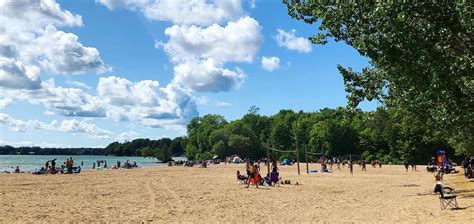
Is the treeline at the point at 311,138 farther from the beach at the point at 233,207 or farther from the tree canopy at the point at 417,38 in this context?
the tree canopy at the point at 417,38

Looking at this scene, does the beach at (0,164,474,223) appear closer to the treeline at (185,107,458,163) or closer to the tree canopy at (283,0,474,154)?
the tree canopy at (283,0,474,154)

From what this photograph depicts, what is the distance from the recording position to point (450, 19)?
9.71 meters

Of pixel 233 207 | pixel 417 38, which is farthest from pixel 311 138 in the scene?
pixel 417 38

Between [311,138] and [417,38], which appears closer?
[417,38]

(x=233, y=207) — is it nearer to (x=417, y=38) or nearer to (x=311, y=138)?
(x=417, y=38)

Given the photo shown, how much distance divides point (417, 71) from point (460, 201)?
8910 mm

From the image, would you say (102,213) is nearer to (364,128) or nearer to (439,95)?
(439,95)

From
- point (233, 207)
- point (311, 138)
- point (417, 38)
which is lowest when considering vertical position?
point (233, 207)

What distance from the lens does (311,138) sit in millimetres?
102188

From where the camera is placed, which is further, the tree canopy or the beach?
the beach

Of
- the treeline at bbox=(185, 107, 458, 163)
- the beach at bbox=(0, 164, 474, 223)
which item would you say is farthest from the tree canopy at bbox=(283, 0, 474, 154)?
the treeline at bbox=(185, 107, 458, 163)

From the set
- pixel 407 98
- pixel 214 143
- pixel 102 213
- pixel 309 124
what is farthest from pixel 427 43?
pixel 214 143

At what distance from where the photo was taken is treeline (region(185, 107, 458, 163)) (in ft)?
238

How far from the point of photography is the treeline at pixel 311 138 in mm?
72500
